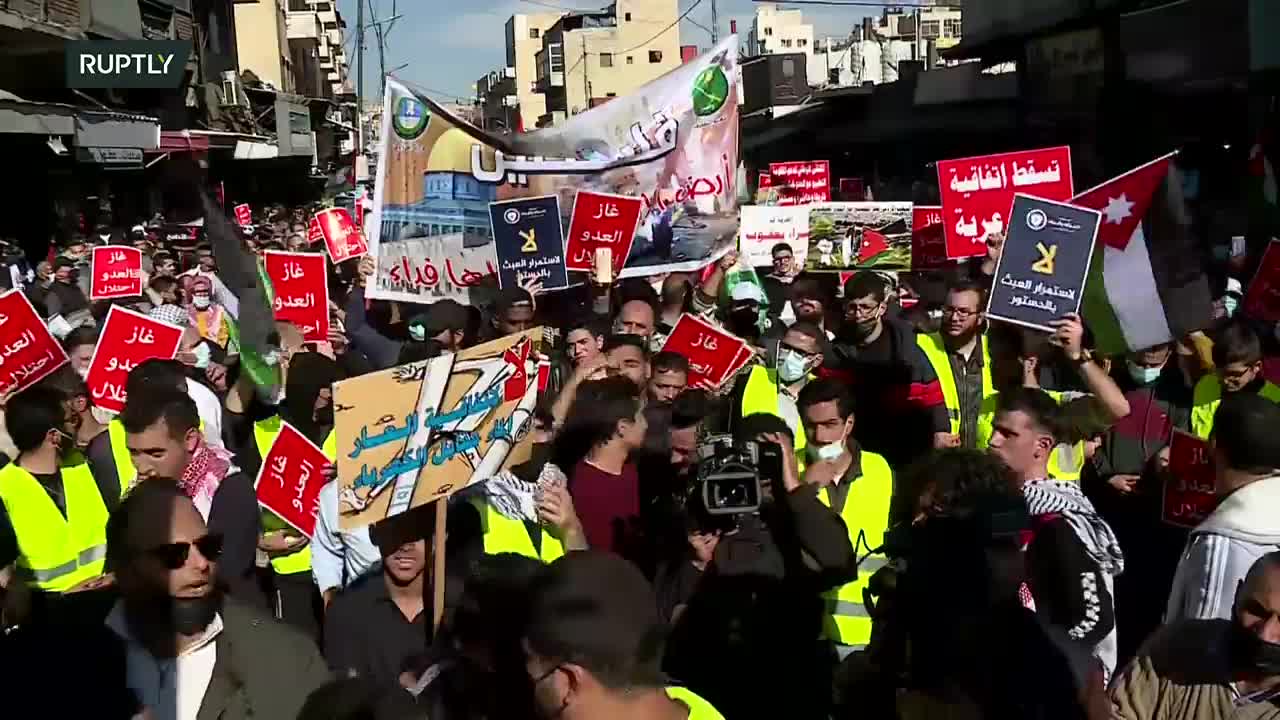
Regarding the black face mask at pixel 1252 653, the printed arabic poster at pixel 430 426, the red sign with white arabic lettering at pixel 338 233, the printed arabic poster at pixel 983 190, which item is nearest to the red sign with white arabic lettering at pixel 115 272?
the red sign with white arabic lettering at pixel 338 233

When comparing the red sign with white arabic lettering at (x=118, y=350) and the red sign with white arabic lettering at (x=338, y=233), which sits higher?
the red sign with white arabic lettering at (x=338, y=233)

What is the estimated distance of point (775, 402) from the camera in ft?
20.3

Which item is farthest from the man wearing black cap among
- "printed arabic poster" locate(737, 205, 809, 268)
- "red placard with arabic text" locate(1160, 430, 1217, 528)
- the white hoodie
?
"printed arabic poster" locate(737, 205, 809, 268)

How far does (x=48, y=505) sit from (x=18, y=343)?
1531mm

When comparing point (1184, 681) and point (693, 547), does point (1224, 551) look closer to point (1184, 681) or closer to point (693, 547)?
point (1184, 681)

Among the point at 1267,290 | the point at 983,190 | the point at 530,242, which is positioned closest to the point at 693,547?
the point at 983,190

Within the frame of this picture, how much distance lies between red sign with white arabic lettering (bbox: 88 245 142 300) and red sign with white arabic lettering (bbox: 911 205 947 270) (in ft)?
20.3

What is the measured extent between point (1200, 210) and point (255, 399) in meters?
14.9

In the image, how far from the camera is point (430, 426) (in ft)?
13.9

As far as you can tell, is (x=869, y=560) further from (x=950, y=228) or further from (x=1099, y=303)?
(x=950, y=228)

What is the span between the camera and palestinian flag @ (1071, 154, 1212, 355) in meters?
6.34

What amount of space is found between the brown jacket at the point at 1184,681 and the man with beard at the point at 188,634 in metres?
1.91

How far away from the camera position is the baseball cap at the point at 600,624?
8.72 ft

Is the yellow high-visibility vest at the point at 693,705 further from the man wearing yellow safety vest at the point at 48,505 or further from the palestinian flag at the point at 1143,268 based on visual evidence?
the palestinian flag at the point at 1143,268
